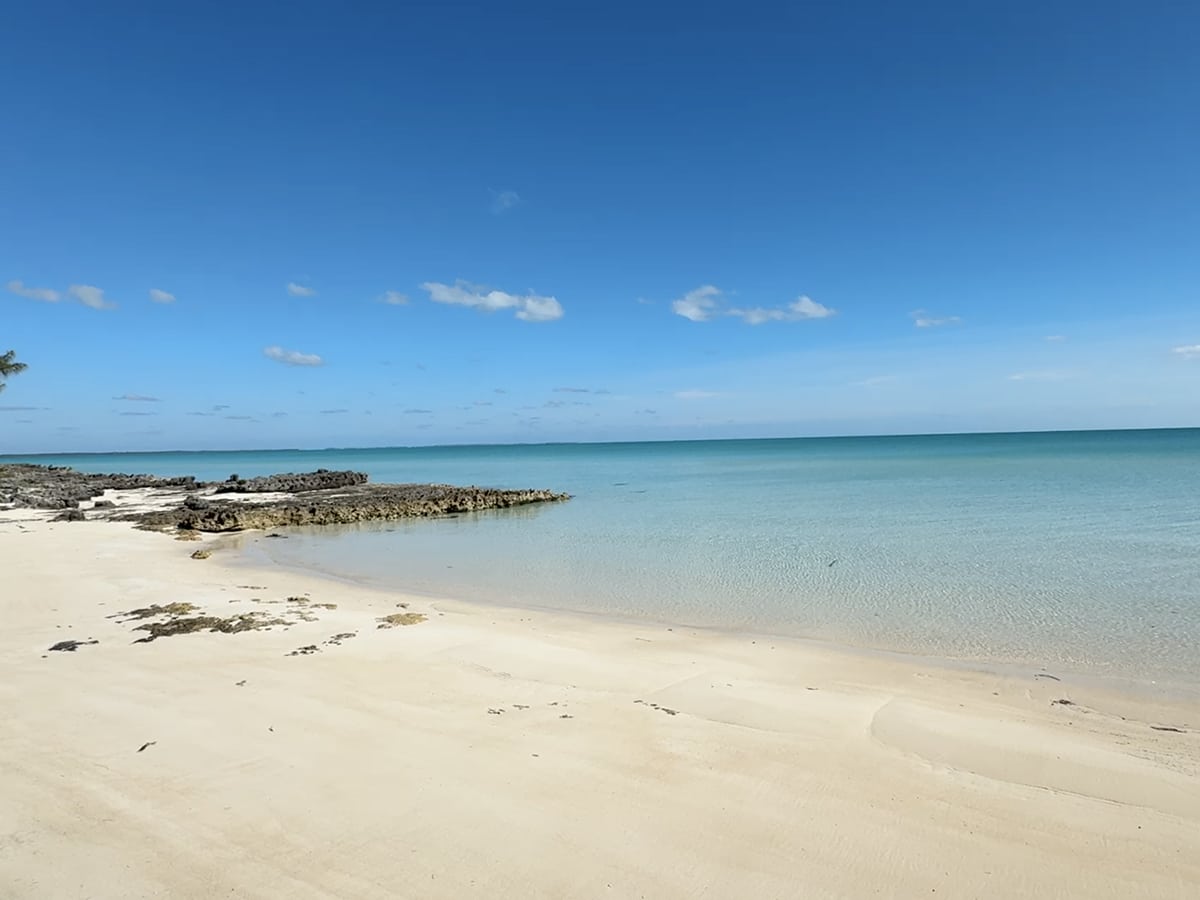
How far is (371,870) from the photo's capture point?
3.89 meters

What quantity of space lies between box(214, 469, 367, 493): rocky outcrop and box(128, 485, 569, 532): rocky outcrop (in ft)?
8.44

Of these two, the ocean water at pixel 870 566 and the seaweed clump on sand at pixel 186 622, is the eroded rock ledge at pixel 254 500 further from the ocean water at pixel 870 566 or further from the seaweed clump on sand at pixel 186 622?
the seaweed clump on sand at pixel 186 622

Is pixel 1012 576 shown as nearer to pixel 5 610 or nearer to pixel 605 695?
pixel 605 695

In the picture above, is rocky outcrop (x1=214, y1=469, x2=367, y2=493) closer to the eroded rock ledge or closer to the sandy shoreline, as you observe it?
the eroded rock ledge

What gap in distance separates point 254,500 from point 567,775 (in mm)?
31821

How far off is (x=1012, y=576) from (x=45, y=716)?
51.0ft

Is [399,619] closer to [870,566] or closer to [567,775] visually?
[567,775]

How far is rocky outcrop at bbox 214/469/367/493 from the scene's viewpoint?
1491 inches

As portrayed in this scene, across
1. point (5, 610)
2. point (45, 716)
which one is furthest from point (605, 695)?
point (5, 610)

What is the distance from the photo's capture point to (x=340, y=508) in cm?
2688

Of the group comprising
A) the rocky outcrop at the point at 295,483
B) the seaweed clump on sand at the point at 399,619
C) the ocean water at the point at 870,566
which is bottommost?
the ocean water at the point at 870,566

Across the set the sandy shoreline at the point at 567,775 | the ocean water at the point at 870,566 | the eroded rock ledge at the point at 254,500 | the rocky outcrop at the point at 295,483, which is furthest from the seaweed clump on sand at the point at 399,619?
the rocky outcrop at the point at 295,483

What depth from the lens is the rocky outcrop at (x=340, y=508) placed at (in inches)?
923

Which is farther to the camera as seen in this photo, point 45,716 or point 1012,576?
point 1012,576
